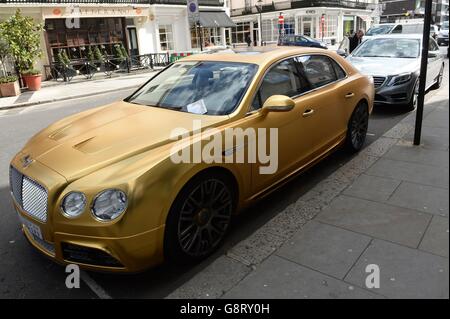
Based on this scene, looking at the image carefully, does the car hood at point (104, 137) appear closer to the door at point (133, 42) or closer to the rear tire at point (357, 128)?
the rear tire at point (357, 128)

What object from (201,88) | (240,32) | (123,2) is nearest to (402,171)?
(201,88)

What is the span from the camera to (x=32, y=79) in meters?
16.2

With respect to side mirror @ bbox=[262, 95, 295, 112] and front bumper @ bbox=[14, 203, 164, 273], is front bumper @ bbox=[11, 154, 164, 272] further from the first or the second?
side mirror @ bbox=[262, 95, 295, 112]

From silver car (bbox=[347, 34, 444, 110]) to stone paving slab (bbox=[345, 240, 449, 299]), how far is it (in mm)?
5276

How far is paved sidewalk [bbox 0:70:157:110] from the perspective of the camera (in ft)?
44.7

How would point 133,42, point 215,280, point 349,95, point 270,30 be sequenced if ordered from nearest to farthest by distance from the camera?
point 215,280
point 349,95
point 133,42
point 270,30

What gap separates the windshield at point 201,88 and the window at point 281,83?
16 cm

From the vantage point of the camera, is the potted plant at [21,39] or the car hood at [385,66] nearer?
the car hood at [385,66]

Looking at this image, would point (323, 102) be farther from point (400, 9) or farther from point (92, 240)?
point (400, 9)

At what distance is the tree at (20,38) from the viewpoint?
1480cm

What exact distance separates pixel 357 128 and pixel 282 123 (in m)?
2.10

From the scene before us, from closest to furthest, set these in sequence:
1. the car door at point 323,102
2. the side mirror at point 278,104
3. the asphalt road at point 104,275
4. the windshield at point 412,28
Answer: the asphalt road at point 104,275, the side mirror at point 278,104, the car door at point 323,102, the windshield at point 412,28

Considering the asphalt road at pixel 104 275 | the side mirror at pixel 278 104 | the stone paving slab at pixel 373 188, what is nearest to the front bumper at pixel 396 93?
the asphalt road at pixel 104 275

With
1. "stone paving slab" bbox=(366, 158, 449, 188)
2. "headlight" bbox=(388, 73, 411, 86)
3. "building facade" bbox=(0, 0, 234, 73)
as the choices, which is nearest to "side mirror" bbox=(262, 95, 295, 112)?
"stone paving slab" bbox=(366, 158, 449, 188)
